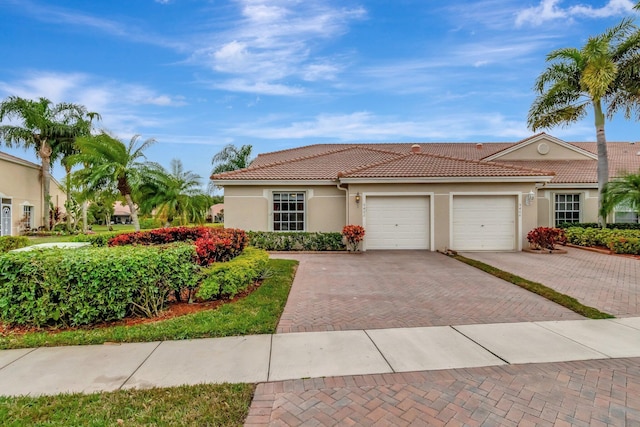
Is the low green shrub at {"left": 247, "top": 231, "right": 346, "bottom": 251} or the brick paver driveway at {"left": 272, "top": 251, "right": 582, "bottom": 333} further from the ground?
the low green shrub at {"left": 247, "top": 231, "right": 346, "bottom": 251}

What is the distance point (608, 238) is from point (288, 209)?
13436 millimetres

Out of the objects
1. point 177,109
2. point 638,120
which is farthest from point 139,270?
point 638,120

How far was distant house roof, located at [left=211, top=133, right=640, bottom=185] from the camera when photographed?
43.3 ft

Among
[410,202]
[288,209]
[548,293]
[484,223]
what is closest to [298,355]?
[548,293]

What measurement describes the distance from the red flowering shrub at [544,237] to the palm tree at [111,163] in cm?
1780

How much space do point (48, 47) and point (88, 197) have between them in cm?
662

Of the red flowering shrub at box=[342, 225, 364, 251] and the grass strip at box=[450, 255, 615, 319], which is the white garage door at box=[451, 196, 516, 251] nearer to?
the grass strip at box=[450, 255, 615, 319]

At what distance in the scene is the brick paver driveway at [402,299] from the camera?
17.5ft

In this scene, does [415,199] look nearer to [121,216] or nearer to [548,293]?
[548,293]

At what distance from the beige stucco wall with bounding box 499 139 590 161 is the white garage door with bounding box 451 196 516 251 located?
6940 millimetres

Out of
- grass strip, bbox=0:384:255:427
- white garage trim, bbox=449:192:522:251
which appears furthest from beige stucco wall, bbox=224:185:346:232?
grass strip, bbox=0:384:255:427

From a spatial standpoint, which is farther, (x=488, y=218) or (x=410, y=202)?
(x=410, y=202)

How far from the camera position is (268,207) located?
47.4ft

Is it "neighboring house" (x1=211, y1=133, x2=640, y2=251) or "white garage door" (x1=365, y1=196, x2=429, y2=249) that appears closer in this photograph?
"neighboring house" (x1=211, y1=133, x2=640, y2=251)
